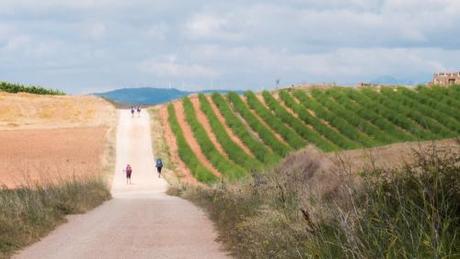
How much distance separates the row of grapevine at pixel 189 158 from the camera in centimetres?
4912

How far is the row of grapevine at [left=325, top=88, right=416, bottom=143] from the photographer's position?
55.3 m

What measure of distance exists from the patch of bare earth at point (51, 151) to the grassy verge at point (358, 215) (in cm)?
3272

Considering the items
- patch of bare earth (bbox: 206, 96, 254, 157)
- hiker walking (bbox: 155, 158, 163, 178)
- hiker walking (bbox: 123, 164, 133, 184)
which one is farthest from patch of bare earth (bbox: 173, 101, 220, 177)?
hiker walking (bbox: 123, 164, 133, 184)

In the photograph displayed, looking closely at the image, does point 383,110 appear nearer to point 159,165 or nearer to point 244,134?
point 244,134

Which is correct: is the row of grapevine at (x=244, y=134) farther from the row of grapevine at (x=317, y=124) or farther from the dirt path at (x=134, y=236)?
the dirt path at (x=134, y=236)

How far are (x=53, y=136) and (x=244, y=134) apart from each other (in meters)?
18.4

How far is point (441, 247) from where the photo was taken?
5629mm

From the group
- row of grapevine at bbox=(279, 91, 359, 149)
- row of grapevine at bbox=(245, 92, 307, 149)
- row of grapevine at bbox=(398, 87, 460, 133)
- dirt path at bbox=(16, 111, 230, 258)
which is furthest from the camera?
row of grapevine at bbox=(398, 87, 460, 133)

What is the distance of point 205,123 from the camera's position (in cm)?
7212

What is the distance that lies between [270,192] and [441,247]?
914 centimetres

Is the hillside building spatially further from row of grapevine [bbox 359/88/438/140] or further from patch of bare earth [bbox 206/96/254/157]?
patch of bare earth [bbox 206/96/254/157]

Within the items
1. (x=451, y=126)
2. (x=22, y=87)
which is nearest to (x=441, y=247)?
(x=451, y=126)

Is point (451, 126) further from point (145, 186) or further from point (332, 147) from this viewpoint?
point (145, 186)

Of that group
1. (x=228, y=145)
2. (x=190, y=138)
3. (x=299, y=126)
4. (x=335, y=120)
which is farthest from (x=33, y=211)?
(x=190, y=138)
